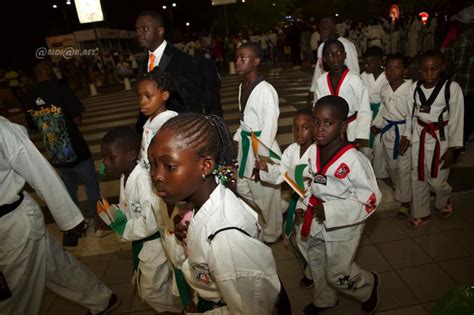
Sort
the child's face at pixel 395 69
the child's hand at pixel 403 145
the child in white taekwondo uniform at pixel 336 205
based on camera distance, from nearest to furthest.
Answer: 1. the child in white taekwondo uniform at pixel 336 205
2. the child's hand at pixel 403 145
3. the child's face at pixel 395 69

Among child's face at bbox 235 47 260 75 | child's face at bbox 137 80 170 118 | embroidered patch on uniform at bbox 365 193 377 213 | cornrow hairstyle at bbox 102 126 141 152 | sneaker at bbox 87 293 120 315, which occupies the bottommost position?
sneaker at bbox 87 293 120 315

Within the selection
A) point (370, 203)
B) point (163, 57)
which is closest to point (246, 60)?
point (163, 57)

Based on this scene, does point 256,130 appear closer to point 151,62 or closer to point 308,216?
point 308,216

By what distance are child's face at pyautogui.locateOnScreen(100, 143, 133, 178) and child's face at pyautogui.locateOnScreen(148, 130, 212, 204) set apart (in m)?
1.14

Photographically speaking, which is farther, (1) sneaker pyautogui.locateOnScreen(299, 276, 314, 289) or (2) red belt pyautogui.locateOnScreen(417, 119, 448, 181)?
(2) red belt pyautogui.locateOnScreen(417, 119, 448, 181)

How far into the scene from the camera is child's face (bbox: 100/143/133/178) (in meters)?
2.59

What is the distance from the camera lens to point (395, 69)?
13.5ft

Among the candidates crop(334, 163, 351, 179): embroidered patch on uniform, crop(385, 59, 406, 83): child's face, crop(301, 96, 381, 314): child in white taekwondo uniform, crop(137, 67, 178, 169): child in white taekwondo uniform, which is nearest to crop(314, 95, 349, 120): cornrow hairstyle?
crop(301, 96, 381, 314): child in white taekwondo uniform

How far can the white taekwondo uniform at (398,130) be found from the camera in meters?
3.91

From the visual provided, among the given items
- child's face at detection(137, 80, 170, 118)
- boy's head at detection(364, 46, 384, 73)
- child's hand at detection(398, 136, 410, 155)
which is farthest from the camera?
boy's head at detection(364, 46, 384, 73)

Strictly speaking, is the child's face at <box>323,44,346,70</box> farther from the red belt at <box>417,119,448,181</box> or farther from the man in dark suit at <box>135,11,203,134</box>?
the man in dark suit at <box>135,11,203,134</box>

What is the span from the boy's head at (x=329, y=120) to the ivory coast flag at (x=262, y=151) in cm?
57

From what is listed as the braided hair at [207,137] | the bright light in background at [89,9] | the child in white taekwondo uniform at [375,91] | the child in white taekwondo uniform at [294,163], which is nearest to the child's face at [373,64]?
the child in white taekwondo uniform at [375,91]

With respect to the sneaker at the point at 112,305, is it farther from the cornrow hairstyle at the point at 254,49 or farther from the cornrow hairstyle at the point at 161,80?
the cornrow hairstyle at the point at 254,49
